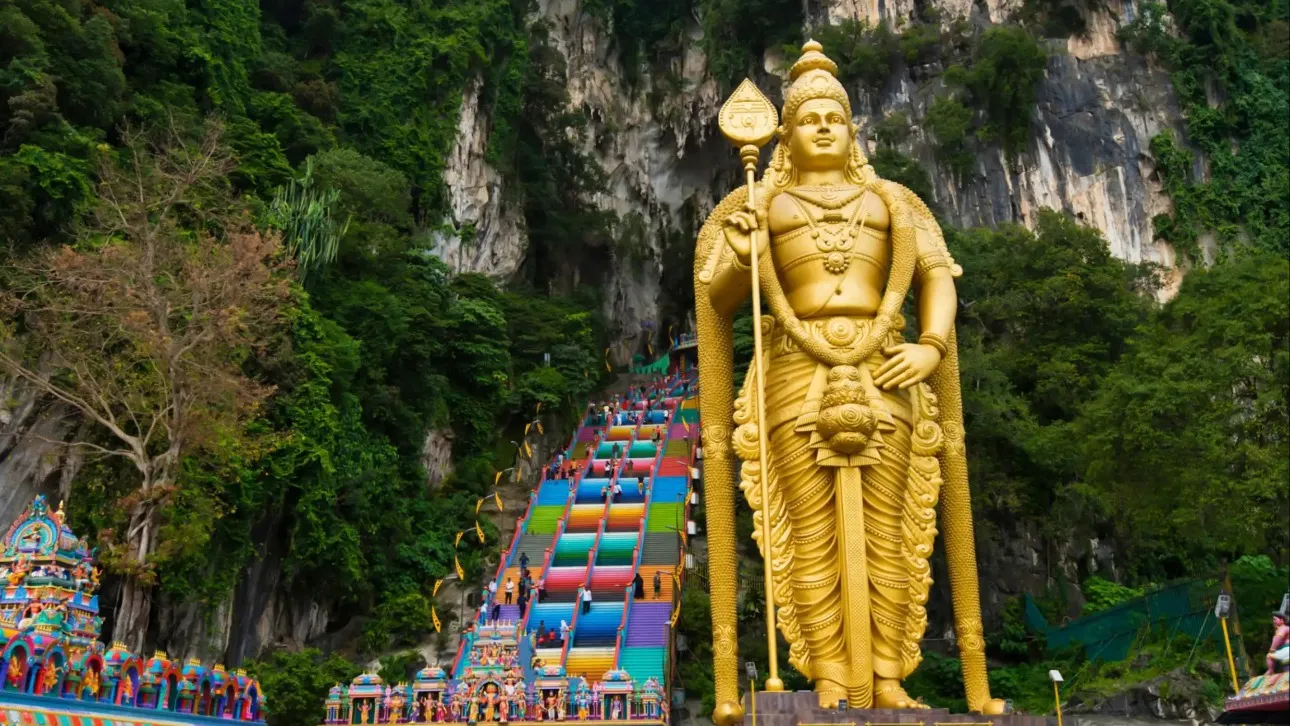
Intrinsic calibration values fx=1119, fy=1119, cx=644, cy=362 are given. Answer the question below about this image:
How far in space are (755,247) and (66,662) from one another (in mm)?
4096

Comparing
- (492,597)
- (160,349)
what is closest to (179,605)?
(160,349)

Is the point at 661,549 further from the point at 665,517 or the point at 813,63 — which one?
the point at 813,63

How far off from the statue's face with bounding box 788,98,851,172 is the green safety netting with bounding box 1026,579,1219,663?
6579 mm

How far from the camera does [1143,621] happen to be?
11.3 meters

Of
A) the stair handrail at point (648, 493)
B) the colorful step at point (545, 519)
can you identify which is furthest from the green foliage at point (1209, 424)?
the colorful step at point (545, 519)

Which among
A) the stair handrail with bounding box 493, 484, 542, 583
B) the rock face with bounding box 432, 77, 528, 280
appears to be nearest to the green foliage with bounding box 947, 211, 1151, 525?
the stair handrail with bounding box 493, 484, 542, 583

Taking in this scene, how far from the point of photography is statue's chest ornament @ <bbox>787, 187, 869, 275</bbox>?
6.69 metres

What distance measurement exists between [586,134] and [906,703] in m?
22.6

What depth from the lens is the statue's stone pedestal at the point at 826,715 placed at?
18.3 ft

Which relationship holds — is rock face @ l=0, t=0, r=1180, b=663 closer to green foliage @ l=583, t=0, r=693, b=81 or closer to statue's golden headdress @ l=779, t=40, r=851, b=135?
green foliage @ l=583, t=0, r=693, b=81

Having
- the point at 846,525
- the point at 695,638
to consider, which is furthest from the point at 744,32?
the point at 846,525

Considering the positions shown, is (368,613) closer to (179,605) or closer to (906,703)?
(179,605)

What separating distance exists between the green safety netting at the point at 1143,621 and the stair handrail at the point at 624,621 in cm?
472

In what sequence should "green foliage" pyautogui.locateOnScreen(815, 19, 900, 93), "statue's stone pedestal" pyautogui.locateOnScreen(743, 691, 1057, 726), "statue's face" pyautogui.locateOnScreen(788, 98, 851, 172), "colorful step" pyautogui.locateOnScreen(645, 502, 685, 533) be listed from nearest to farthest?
"statue's stone pedestal" pyautogui.locateOnScreen(743, 691, 1057, 726) → "statue's face" pyautogui.locateOnScreen(788, 98, 851, 172) → "colorful step" pyautogui.locateOnScreen(645, 502, 685, 533) → "green foliage" pyautogui.locateOnScreen(815, 19, 900, 93)
